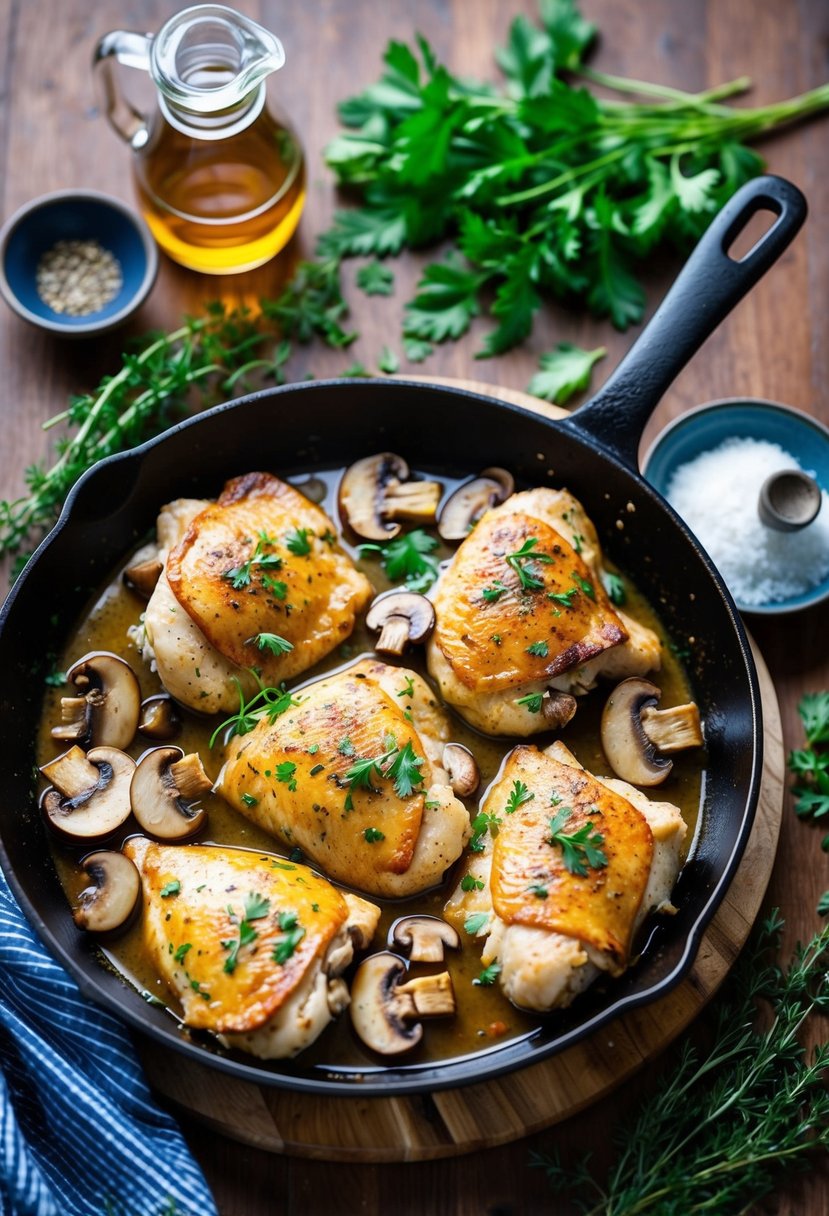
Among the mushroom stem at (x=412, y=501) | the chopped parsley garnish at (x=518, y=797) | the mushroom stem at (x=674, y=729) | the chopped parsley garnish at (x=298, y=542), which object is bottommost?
the mushroom stem at (x=674, y=729)

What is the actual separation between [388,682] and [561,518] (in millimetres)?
885

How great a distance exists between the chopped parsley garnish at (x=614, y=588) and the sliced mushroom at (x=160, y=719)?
1658mm

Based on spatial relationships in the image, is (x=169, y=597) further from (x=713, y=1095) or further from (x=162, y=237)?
(x=713, y=1095)

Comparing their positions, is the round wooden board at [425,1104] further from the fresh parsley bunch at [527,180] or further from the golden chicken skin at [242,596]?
the fresh parsley bunch at [527,180]

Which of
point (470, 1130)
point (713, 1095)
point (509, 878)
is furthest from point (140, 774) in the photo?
point (713, 1095)

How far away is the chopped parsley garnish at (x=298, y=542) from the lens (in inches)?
171

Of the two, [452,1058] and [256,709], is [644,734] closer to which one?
[452,1058]

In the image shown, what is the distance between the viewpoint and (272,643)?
4211mm

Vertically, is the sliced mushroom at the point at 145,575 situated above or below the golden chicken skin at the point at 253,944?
above

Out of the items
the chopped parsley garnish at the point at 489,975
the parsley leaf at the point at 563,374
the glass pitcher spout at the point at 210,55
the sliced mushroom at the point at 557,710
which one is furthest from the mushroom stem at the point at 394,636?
the glass pitcher spout at the point at 210,55

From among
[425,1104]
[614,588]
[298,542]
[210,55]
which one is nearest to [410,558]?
[298,542]

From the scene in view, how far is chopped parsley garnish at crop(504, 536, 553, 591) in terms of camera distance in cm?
421

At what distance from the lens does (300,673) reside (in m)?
4.42

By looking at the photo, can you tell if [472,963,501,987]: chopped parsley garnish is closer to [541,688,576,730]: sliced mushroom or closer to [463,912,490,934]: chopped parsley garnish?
[463,912,490,934]: chopped parsley garnish
